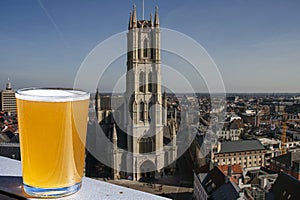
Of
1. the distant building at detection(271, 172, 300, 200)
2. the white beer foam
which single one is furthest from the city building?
the white beer foam

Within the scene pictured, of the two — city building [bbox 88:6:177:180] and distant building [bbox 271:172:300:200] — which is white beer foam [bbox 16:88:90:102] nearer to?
distant building [bbox 271:172:300:200]

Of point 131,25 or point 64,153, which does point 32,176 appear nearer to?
point 64,153

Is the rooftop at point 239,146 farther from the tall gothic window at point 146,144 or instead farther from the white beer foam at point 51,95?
the white beer foam at point 51,95

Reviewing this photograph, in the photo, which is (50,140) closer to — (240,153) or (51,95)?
(51,95)

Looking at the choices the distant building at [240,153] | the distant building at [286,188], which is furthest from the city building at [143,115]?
the distant building at [286,188]

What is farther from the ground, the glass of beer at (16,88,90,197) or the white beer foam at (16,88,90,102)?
the white beer foam at (16,88,90,102)

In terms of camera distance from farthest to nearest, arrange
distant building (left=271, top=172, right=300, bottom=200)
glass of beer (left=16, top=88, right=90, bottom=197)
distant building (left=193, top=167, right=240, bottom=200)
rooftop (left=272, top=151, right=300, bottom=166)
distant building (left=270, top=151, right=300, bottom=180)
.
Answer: rooftop (left=272, top=151, right=300, bottom=166) → distant building (left=270, top=151, right=300, bottom=180) → distant building (left=193, top=167, right=240, bottom=200) → distant building (left=271, top=172, right=300, bottom=200) → glass of beer (left=16, top=88, right=90, bottom=197)

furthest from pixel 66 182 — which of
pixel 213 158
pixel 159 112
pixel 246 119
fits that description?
pixel 246 119

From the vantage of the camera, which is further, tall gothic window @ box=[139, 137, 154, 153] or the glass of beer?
tall gothic window @ box=[139, 137, 154, 153]
